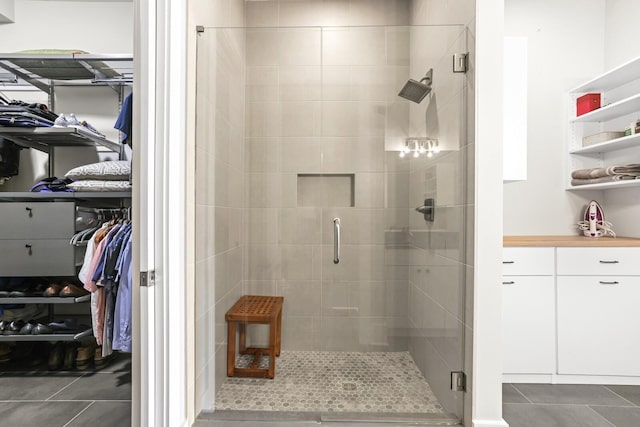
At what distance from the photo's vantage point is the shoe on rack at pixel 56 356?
7.02ft

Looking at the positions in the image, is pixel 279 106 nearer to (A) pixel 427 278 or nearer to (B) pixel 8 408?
(A) pixel 427 278

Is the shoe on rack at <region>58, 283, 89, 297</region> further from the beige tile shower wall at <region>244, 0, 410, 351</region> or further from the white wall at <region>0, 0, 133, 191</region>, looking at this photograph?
the beige tile shower wall at <region>244, 0, 410, 351</region>

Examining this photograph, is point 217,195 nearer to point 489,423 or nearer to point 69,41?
point 489,423

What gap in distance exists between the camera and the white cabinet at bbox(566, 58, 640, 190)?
2.14m

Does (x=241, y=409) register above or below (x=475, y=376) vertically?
below

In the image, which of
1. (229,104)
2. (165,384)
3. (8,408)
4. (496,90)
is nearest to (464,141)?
(496,90)

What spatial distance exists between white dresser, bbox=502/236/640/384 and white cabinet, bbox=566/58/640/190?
623 mm

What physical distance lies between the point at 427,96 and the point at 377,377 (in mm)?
1564

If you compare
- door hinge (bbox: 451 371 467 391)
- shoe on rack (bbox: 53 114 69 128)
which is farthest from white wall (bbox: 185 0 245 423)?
door hinge (bbox: 451 371 467 391)

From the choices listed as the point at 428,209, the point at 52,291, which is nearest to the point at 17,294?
the point at 52,291

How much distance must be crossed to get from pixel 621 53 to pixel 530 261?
184 centimetres

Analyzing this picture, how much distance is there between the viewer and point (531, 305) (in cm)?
200

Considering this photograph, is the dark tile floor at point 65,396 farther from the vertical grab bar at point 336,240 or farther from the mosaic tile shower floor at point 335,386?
the vertical grab bar at point 336,240

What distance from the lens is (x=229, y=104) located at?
175 centimetres
